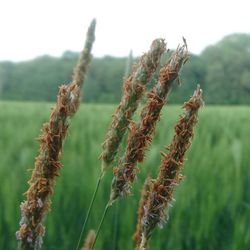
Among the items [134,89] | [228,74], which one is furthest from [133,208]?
[228,74]

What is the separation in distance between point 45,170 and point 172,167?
0.49ft

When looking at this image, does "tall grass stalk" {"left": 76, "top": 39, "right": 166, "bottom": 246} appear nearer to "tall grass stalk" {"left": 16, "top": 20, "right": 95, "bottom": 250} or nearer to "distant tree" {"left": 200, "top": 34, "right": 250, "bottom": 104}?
"tall grass stalk" {"left": 16, "top": 20, "right": 95, "bottom": 250}

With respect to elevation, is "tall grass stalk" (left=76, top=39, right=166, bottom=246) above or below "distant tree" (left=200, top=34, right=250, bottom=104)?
below

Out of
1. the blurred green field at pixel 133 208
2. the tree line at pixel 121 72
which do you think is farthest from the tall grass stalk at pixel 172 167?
the tree line at pixel 121 72

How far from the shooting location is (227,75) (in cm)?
3177

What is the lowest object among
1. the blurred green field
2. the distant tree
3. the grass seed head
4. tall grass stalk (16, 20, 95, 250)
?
the blurred green field

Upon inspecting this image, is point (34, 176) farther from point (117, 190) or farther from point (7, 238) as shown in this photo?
point (7, 238)

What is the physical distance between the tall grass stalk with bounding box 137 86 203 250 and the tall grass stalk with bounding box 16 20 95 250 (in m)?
0.12

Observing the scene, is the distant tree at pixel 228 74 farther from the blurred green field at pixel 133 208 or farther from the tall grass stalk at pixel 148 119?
the tall grass stalk at pixel 148 119

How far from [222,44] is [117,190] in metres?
34.3

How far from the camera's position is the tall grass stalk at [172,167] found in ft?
2.14

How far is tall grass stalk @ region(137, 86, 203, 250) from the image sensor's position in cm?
65

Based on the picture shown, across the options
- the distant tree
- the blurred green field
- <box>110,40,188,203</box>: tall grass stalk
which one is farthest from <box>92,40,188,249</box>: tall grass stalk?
the distant tree

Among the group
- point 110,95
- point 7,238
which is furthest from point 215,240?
point 110,95
